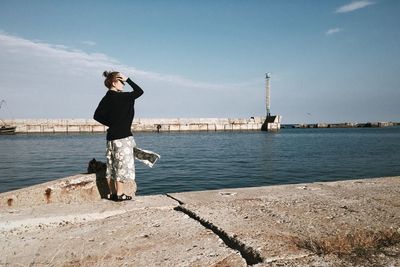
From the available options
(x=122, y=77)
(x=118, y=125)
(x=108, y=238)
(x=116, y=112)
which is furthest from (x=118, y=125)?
(x=108, y=238)

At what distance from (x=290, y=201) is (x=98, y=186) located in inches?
90.8

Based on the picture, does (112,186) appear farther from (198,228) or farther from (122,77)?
(198,228)

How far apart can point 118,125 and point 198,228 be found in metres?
1.70

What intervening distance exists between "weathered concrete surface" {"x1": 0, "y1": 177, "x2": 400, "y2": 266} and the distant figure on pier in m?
0.35

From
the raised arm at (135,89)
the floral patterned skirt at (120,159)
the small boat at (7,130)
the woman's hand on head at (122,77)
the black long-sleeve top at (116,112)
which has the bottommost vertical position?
the small boat at (7,130)

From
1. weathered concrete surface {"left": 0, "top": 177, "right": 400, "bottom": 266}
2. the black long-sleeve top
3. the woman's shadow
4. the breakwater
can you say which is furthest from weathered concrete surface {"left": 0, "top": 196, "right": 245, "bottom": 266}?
the breakwater

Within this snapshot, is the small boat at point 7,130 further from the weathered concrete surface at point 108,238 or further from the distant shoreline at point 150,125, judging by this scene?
the weathered concrete surface at point 108,238

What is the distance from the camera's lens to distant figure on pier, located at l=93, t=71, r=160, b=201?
12.1ft

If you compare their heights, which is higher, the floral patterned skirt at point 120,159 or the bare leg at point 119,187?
the floral patterned skirt at point 120,159

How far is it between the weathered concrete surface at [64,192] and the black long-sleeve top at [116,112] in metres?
0.61

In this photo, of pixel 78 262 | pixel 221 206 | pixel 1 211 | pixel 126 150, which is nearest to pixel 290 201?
pixel 221 206

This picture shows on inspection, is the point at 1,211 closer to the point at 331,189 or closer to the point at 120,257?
the point at 120,257

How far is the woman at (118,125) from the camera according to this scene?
3695 mm

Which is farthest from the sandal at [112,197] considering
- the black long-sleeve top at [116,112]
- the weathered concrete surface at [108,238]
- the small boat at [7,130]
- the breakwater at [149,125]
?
the small boat at [7,130]
